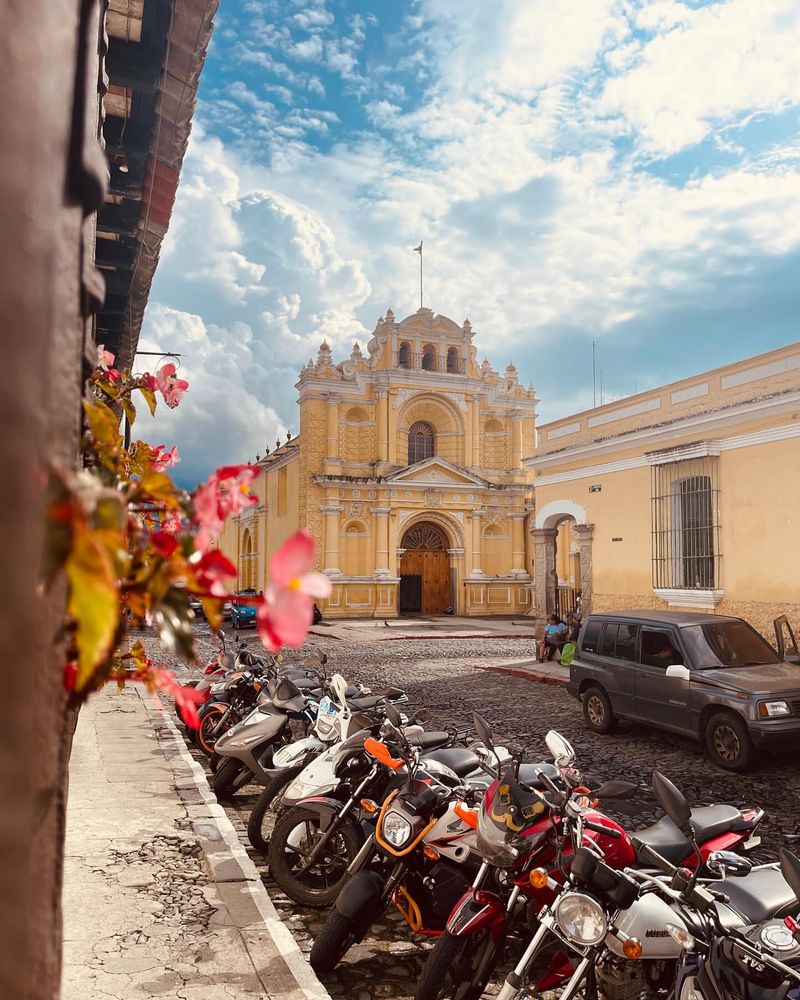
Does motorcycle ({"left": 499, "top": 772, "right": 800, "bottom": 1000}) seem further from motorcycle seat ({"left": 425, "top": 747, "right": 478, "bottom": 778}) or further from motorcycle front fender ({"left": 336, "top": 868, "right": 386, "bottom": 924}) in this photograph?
motorcycle seat ({"left": 425, "top": 747, "right": 478, "bottom": 778})

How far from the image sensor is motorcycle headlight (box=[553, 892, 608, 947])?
2.59 meters

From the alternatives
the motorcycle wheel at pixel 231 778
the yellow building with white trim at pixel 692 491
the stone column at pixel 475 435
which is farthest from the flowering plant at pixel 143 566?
the stone column at pixel 475 435

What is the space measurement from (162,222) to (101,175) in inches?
188

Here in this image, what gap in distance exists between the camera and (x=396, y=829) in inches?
148

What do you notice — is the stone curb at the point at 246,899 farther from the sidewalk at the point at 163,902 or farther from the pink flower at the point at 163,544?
the pink flower at the point at 163,544

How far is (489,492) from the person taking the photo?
1281 inches

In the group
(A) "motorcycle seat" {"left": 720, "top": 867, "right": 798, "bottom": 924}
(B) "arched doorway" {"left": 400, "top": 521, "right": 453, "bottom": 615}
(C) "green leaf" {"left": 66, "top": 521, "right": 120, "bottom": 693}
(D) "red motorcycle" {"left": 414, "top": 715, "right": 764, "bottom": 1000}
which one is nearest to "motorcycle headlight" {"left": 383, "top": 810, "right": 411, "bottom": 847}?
(D) "red motorcycle" {"left": 414, "top": 715, "right": 764, "bottom": 1000}

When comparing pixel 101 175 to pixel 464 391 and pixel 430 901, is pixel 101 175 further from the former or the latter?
pixel 464 391

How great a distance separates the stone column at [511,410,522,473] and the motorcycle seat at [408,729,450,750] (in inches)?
1142

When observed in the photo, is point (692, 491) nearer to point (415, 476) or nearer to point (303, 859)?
point (303, 859)

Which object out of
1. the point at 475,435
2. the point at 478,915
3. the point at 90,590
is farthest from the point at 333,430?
the point at 90,590

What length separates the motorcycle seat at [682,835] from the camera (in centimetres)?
329

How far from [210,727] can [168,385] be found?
6155 millimetres

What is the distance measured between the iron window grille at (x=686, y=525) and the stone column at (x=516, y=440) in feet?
62.6
